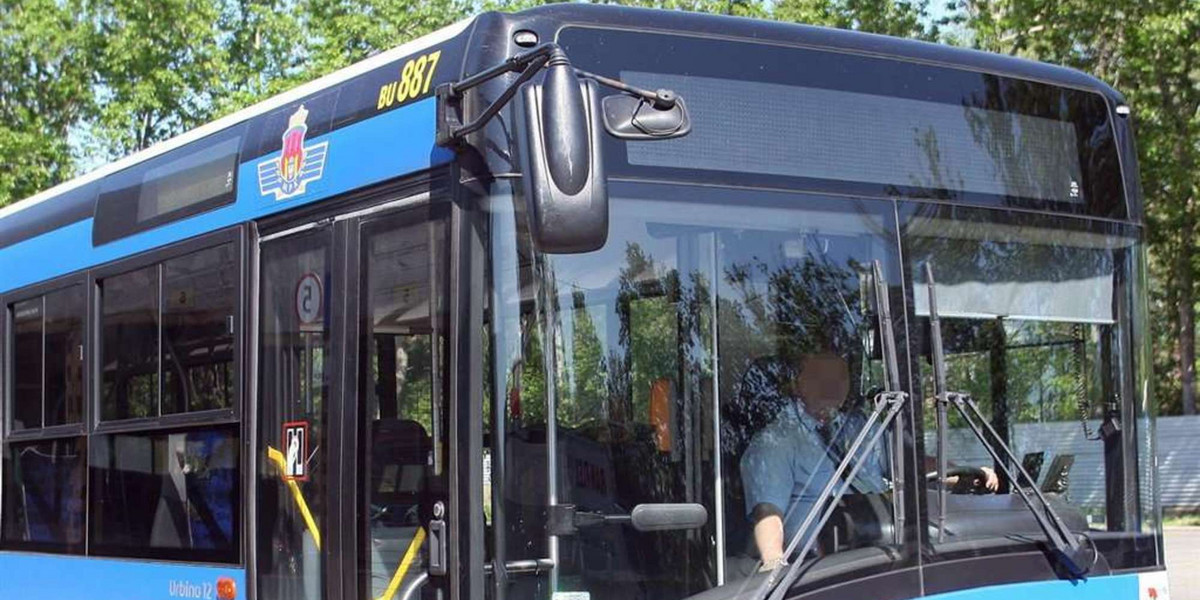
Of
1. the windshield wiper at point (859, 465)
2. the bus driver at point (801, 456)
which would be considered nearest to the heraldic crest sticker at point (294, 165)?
the bus driver at point (801, 456)

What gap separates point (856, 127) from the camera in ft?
16.9

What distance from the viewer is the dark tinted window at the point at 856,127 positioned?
193 inches

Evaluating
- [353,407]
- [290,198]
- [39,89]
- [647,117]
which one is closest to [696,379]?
[647,117]

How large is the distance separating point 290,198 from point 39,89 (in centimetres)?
2528

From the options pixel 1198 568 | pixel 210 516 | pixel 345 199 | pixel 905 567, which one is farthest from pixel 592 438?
pixel 1198 568

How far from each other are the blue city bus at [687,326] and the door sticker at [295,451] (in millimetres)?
13

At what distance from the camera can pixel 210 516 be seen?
6211mm

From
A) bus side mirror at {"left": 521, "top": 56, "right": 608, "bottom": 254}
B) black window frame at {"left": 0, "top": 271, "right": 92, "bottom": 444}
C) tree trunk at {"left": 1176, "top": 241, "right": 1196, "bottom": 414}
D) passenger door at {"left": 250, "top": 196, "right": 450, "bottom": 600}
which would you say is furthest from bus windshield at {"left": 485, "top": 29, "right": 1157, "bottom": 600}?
tree trunk at {"left": 1176, "top": 241, "right": 1196, "bottom": 414}

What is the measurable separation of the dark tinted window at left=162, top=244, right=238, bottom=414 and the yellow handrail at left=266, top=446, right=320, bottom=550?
37cm

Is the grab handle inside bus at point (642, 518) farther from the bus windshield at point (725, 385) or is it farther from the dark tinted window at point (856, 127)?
the dark tinted window at point (856, 127)

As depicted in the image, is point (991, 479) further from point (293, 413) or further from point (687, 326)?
point (293, 413)

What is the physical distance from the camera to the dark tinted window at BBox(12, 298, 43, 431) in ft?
25.2

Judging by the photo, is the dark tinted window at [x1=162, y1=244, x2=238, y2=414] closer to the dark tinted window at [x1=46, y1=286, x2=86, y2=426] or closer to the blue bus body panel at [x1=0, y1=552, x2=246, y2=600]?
the blue bus body panel at [x1=0, y1=552, x2=246, y2=600]

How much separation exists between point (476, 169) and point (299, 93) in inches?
64.0
